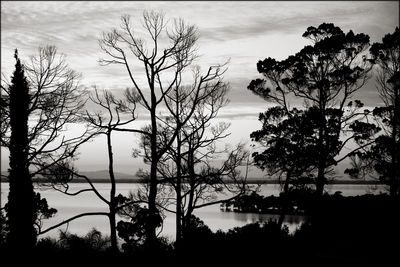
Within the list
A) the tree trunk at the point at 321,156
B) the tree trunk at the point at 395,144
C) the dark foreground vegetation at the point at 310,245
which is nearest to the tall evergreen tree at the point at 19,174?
the dark foreground vegetation at the point at 310,245

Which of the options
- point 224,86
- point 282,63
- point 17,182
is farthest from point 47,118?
point 282,63

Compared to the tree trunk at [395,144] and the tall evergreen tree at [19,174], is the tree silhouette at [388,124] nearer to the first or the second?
the tree trunk at [395,144]

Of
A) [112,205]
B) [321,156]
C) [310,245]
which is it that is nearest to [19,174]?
[112,205]

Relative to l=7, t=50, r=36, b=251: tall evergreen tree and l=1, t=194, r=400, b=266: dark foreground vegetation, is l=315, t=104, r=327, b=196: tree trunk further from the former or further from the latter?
l=7, t=50, r=36, b=251: tall evergreen tree

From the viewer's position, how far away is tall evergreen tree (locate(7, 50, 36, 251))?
2081cm

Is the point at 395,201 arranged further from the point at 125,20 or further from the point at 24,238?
the point at 24,238

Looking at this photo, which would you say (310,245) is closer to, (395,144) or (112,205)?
(112,205)

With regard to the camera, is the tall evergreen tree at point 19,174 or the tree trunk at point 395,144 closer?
the tall evergreen tree at point 19,174

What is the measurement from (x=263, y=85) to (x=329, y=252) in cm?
1547

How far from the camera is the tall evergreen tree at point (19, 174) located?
20.8 metres

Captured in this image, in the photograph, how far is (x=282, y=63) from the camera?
28719mm

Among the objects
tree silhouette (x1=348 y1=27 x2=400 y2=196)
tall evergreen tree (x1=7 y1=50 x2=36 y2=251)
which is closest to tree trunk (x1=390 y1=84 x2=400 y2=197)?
tree silhouette (x1=348 y1=27 x2=400 y2=196)

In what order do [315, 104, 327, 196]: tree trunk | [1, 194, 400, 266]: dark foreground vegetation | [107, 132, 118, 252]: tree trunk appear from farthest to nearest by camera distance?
1. [315, 104, 327, 196]: tree trunk
2. [107, 132, 118, 252]: tree trunk
3. [1, 194, 400, 266]: dark foreground vegetation

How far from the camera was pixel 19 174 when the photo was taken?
21125 millimetres
